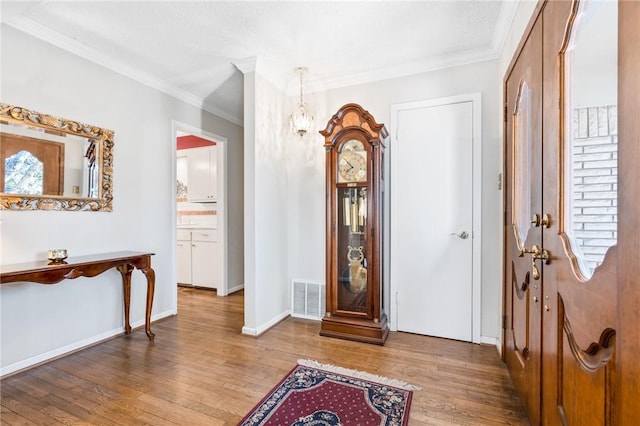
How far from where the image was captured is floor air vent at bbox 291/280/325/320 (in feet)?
10.4

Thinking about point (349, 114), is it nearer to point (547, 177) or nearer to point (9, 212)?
point (547, 177)

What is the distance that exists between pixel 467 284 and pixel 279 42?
103 inches

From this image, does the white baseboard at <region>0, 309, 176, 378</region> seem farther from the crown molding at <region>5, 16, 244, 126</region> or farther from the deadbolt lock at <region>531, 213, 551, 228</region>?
the deadbolt lock at <region>531, 213, 551, 228</region>

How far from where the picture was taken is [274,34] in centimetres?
239

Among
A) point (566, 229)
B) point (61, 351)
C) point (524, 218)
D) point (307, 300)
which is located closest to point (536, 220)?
point (566, 229)

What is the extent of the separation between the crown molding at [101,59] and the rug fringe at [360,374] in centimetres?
303

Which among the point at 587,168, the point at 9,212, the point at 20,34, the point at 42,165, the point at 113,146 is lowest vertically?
the point at 9,212

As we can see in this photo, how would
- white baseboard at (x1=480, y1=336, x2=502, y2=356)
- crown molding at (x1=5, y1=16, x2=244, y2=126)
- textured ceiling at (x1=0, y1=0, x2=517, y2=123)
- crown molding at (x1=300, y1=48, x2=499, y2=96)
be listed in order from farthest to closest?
crown molding at (x1=300, y1=48, x2=499, y2=96)
white baseboard at (x1=480, y1=336, x2=502, y2=356)
crown molding at (x1=5, y1=16, x2=244, y2=126)
textured ceiling at (x1=0, y1=0, x2=517, y2=123)

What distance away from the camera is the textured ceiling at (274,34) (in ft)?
6.80

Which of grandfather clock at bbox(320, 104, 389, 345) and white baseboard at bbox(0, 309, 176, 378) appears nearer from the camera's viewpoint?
white baseboard at bbox(0, 309, 176, 378)

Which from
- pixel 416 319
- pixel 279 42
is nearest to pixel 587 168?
pixel 416 319

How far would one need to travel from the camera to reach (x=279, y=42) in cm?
250

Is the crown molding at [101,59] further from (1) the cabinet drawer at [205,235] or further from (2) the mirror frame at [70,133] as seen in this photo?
(1) the cabinet drawer at [205,235]

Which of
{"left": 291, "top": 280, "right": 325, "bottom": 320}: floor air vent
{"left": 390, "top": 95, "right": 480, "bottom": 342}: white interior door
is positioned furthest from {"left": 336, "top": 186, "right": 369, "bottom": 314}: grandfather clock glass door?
{"left": 291, "top": 280, "right": 325, "bottom": 320}: floor air vent
